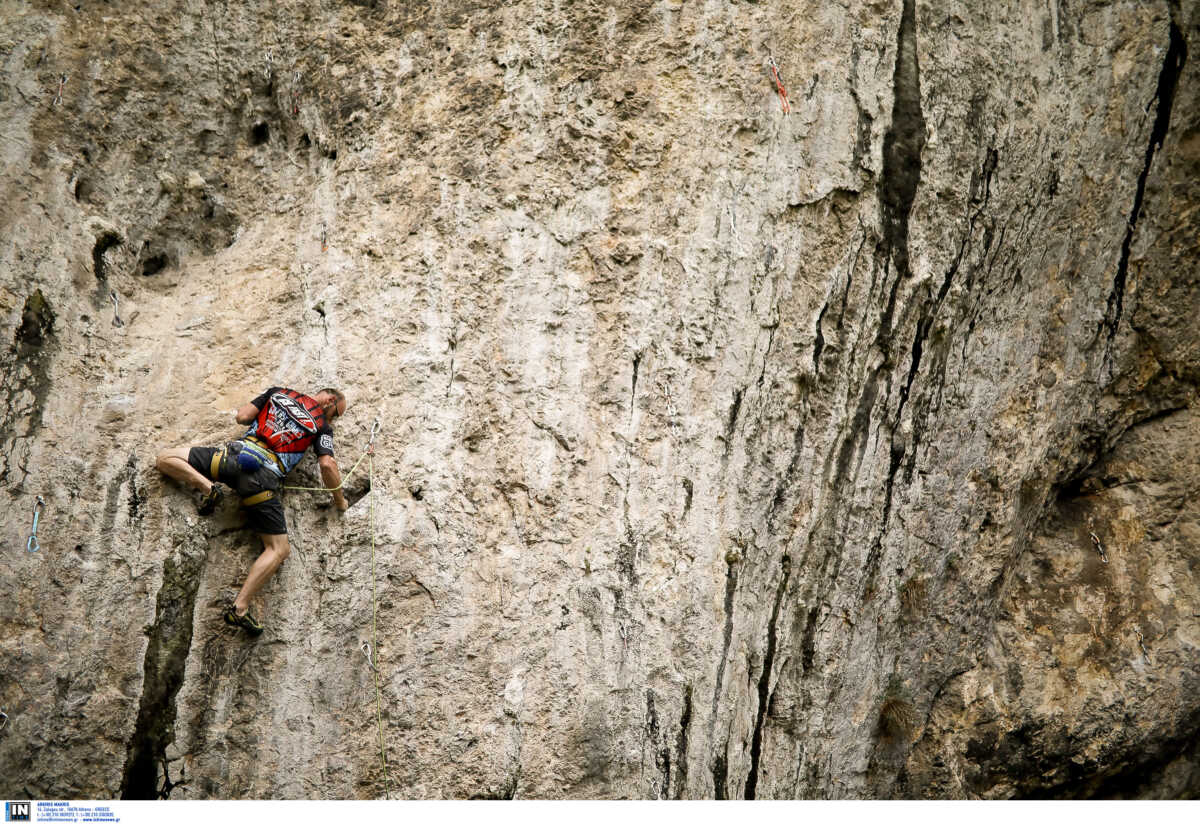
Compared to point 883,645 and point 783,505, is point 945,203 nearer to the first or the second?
point 783,505

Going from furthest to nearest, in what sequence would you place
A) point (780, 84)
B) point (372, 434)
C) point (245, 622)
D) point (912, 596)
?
1. point (912, 596)
2. point (780, 84)
3. point (372, 434)
4. point (245, 622)

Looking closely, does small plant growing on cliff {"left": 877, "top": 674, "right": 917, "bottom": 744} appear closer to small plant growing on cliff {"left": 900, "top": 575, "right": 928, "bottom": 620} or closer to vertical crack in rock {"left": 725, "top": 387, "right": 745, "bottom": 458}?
small plant growing on cliff {"left": 900, "top": 575, "right": 928, "bottom": 620}

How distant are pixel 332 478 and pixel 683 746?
2639 millimetres

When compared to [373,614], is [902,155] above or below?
above

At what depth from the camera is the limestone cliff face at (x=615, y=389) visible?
16.9 ft

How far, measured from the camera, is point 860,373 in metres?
5.91

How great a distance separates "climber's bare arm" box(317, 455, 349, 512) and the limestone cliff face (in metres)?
0.15

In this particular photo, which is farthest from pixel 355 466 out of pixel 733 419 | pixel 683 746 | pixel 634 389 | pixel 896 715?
pixel 896 715

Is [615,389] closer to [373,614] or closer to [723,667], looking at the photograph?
[723,667]

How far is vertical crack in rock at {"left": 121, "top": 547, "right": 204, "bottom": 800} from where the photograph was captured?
4.96 metres

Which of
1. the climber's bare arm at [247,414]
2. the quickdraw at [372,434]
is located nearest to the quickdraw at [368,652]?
the quickdraw at [372,434]

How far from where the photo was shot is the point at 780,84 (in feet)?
19.5

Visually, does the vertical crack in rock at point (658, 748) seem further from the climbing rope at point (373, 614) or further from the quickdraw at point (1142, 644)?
the quickdraw at point (1142, 644)

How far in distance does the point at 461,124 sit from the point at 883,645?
461 centimetres
